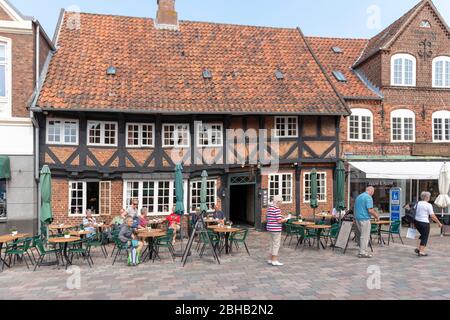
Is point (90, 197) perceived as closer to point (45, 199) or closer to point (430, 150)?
point (45, 199)

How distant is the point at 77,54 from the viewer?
1600 centimetres

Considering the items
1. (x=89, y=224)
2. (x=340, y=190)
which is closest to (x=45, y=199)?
(x=89, y=224)

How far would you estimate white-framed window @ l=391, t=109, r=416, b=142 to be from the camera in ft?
58.6

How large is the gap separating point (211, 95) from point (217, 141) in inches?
77.8

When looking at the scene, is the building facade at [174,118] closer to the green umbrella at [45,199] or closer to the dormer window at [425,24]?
the green umbrella at [45,199]

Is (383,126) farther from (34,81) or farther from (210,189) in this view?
(34,81)

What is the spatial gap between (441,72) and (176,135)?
44.7 ft

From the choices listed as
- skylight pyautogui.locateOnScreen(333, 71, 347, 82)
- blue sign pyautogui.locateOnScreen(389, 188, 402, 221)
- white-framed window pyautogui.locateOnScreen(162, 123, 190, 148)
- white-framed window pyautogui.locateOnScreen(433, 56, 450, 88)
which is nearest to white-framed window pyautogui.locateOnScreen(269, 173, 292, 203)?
white-framed window pyautogui.locateOnScreen(162, 123, 190, 148)

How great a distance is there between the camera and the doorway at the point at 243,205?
1745cm

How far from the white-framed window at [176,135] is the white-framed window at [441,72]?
1268 centimetres

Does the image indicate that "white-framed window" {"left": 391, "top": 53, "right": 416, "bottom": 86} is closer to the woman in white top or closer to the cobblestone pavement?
the woman in white top
